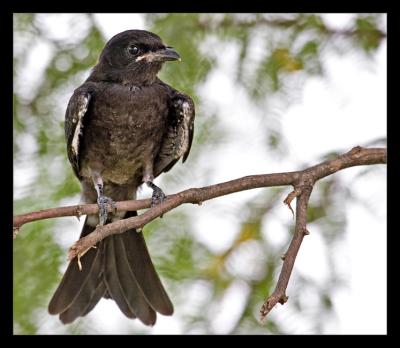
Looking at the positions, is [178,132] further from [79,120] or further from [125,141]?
[79,120]

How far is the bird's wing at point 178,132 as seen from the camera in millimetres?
5516

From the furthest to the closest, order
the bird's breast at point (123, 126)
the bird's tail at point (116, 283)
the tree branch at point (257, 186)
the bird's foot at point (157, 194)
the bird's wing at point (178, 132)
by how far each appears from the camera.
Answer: the bird's wing at point (178, 132) → the bird's breast at point (123, 126) → the bird's tail at point (116, 283) → the bird's foot at point (157, 194) → the tree branch at point (257, 186)

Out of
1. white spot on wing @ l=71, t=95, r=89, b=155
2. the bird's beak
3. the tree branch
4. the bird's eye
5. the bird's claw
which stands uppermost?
the bird's eye

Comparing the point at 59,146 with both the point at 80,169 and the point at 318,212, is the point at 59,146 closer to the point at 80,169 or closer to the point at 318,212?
the point at 80,169

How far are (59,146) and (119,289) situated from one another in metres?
1.33

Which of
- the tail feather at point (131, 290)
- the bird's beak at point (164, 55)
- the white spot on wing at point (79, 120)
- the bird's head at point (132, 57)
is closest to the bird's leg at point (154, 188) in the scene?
the tail feather at point (131, 290)

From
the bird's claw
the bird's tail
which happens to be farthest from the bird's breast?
the bird's tail

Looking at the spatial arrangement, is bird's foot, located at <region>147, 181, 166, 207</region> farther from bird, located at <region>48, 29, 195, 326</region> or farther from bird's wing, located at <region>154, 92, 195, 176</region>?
bird's wing, located at <region>154, 92, 195, 176</region>

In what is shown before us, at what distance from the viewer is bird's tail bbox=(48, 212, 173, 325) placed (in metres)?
5.14

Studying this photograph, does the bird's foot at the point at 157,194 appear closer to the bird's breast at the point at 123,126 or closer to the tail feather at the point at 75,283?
the bird's breast at the point at 123,126

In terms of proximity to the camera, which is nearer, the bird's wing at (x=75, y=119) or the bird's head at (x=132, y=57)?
the bird's wing at (x=75, y=119)

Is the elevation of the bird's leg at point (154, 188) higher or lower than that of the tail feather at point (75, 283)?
higher

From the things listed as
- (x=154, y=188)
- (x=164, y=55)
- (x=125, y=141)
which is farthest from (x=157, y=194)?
(x=164, y=55)
